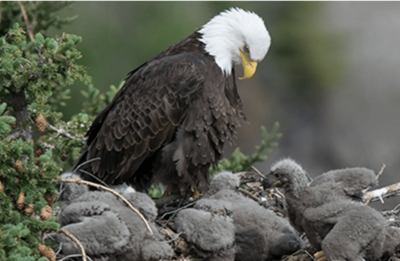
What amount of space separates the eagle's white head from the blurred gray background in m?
3.71

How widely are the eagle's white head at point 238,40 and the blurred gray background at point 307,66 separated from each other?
3.71 metres

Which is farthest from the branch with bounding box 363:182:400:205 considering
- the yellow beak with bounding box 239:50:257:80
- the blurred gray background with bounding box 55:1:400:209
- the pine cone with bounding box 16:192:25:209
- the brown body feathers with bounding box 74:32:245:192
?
the blurred gray background with bounding box 55:1:400:209

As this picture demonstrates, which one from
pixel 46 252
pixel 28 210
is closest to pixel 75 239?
pixel 46 252

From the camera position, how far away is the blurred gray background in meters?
7.34

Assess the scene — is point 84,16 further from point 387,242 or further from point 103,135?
point 387,242

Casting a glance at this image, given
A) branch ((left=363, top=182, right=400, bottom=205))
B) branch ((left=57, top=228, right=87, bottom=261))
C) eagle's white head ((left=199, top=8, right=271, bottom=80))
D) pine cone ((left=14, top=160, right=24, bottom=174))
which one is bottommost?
branch ((left=57, top=228, right=87, bottom=261))

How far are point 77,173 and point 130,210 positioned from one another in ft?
2.73

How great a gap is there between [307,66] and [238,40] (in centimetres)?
471

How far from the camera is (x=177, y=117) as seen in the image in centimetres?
329

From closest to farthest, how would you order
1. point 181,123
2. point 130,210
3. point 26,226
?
point 26,226, point 130,210, point 181,123

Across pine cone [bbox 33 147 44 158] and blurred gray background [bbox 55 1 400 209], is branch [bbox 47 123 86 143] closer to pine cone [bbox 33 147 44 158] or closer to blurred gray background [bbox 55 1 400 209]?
pine cone [bbox 33 147 44 158]

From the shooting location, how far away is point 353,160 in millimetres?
7230

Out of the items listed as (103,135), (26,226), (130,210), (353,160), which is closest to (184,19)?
(353,160)

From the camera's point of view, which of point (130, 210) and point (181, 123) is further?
point (181, 123)
